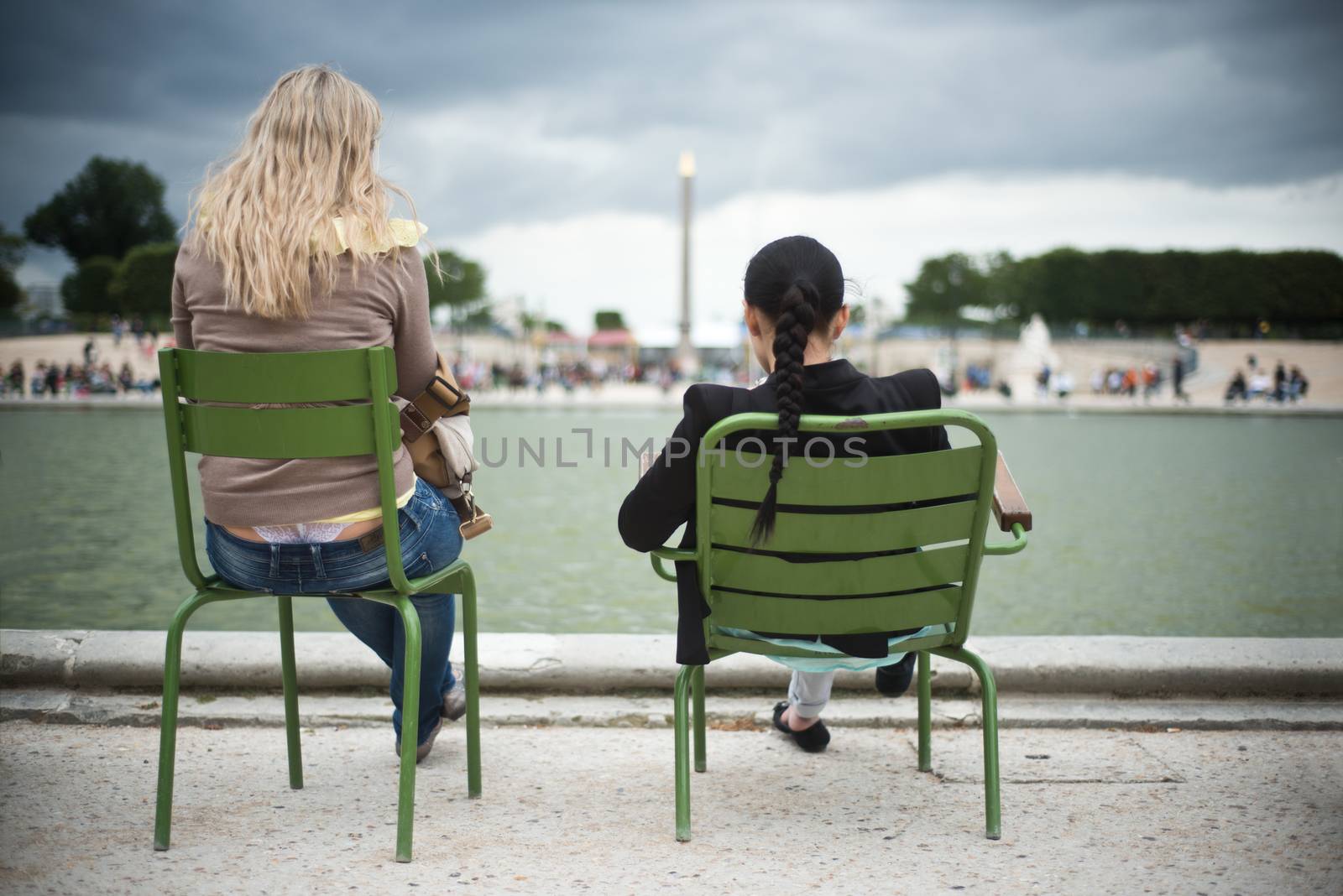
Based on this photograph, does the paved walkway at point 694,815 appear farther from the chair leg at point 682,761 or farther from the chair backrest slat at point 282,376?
the chair backrest slat at point 282,376

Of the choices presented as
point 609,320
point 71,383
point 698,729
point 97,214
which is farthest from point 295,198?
point 609,320

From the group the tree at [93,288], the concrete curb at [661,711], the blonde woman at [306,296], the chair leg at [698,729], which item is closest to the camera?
the blonde woman at [306,296]

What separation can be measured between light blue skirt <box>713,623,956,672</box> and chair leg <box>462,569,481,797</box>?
60 cm

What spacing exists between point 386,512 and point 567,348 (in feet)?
303

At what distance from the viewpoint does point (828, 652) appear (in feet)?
7.73

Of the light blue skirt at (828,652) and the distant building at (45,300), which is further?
the distant building at (45,300)

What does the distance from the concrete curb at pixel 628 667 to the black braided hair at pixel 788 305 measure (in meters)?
1.24

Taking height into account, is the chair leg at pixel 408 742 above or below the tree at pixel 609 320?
below

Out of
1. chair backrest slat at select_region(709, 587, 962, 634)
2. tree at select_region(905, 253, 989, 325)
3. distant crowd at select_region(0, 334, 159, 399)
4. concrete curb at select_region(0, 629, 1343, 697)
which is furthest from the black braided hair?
tree at select_region(905, 253, 989, 325)

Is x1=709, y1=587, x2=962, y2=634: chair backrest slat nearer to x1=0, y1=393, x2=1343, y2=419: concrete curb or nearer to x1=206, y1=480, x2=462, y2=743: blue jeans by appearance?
x1=206, y1=480, x2=462, y2=743: blue jeans

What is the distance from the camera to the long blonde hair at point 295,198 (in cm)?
218

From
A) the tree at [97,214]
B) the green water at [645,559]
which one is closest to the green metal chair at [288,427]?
the green water at [645,559]

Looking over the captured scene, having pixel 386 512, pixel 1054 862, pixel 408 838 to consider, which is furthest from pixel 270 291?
pixel 1054 862

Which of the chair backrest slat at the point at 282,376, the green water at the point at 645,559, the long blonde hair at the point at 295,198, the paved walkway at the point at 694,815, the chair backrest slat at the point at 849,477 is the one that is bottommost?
the green water at the point at 645,559
